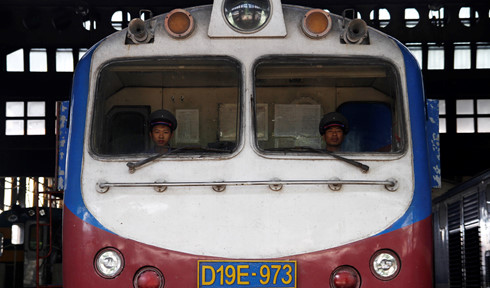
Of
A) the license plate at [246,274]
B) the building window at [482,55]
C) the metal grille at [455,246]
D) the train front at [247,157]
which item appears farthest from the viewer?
the building window at [482,55]

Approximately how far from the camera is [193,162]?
5.70 m

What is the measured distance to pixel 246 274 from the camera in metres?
5.41

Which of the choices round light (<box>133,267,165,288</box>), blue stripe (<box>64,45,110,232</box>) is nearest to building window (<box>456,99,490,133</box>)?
blue stripe (<box>64,45,110,232</box>)

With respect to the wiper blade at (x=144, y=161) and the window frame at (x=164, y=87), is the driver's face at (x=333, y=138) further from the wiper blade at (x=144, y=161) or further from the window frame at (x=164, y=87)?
the wiper blade at (x=144, y=161)

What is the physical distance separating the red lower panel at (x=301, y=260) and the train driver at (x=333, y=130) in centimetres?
70

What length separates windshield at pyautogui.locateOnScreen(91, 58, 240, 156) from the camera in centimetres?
586

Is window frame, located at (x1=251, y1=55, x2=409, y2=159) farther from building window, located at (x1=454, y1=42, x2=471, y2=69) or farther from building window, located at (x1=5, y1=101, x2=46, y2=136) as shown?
building window, located at (x1=5, y1=101, x2=46, y2=136)

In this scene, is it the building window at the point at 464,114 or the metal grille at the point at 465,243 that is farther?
the building window at the point at 464,114

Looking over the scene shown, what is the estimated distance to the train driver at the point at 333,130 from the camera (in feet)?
19.4

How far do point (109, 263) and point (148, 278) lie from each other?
10.4 inches

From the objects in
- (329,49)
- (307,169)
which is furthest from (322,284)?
(329,49)

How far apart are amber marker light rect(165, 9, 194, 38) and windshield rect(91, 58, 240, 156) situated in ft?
0.57

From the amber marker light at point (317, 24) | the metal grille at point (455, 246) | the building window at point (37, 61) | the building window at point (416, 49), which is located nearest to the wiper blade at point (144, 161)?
the amber marker light at point (317, 24)

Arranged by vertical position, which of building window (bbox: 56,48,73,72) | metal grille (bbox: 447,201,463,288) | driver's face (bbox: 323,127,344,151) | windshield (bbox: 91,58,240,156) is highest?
building window (bbox: 56,48,73,72)
